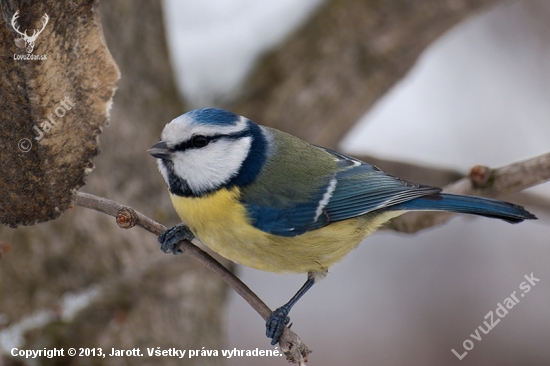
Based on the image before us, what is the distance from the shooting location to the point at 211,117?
1548 mm

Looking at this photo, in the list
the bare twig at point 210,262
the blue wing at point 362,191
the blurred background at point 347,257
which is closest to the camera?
the bare twig at point 210,262

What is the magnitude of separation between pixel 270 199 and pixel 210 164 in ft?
0.65

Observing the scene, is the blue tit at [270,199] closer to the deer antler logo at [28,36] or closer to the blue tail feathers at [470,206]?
the blue tail feathers at [470,206]

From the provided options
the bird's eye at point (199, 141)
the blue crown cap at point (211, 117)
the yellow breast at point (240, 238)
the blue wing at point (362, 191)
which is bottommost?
the yellow breast at point (240, 238)

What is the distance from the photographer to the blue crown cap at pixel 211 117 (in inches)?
60.3

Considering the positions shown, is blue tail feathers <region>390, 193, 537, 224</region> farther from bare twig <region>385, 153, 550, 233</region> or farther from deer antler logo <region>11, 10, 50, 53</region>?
deer antler logo <region>11, 10, 50, 53</region>

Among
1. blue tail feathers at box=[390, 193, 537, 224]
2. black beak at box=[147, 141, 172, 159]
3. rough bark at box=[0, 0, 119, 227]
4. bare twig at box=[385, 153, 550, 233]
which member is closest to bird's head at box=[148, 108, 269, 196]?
black beak at box=[147, 141, 172, 159]

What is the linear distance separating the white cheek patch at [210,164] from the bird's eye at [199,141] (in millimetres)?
12

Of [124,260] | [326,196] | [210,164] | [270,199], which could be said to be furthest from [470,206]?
[124,260]

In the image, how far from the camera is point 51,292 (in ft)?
7.22

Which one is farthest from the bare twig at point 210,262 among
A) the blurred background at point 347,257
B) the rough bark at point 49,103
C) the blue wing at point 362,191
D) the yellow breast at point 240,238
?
the blurred background at point 347,257

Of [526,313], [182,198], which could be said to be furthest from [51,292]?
[526,313]

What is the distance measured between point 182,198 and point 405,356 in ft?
7.40

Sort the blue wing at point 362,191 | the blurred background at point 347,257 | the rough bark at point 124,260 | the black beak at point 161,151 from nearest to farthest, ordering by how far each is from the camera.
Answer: the black beak at point 161,151, the blue wing at point 362,191, the rough bark at point 124,260, the blurred background at point 347,257
